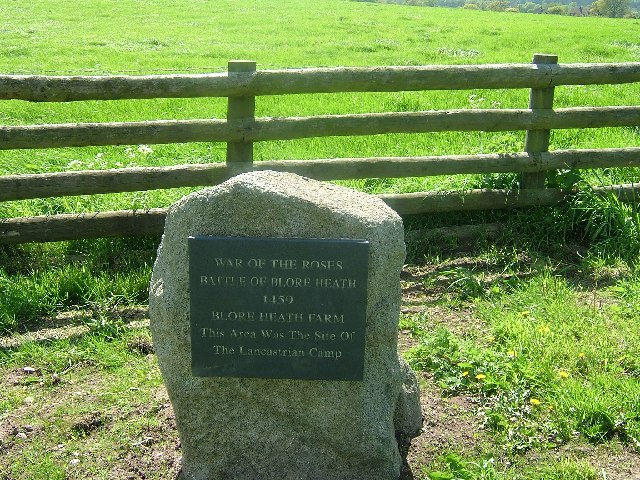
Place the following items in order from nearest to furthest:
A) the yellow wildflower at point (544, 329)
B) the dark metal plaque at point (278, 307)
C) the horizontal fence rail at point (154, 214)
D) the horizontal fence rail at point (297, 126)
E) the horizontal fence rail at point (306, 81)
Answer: the dark metal plaque at point (278, 307) < the yellow wildflower at point (544, 329) < the horizontal fence rail at point (306, 81) < the horizontal fence rail at point (297, 126) < the horizontal fence rail at point (154, 214)

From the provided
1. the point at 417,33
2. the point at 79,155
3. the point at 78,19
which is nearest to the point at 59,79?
the point at 79,155

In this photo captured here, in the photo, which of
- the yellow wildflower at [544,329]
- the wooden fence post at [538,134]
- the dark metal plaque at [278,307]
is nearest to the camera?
the dark metal plaque at [278,307]

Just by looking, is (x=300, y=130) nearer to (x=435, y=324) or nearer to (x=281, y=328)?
(x=435, y=324)

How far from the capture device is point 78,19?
21.1 meters

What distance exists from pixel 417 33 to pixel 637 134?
10483mm

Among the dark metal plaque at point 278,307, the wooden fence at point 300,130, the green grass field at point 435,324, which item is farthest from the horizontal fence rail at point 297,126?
the dark metal plaque at point 278,307

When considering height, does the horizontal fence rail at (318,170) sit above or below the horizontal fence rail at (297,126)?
below

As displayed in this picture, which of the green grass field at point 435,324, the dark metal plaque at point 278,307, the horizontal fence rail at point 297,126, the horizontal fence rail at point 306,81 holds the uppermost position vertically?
the horizontal fence rail at point 306,81

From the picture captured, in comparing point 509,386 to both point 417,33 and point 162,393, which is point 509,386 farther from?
point 417,33

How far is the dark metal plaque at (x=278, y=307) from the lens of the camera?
357 centimetres

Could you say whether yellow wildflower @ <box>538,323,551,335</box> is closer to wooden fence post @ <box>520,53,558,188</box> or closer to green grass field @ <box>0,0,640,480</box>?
green grass field @ <box>0,0,640,480</box>

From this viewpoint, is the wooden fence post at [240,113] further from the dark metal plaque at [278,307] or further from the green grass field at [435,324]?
the dark metal plaque at [278,307]

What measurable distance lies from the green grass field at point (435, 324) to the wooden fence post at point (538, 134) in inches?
8.5

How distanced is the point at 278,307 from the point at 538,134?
398 cm
